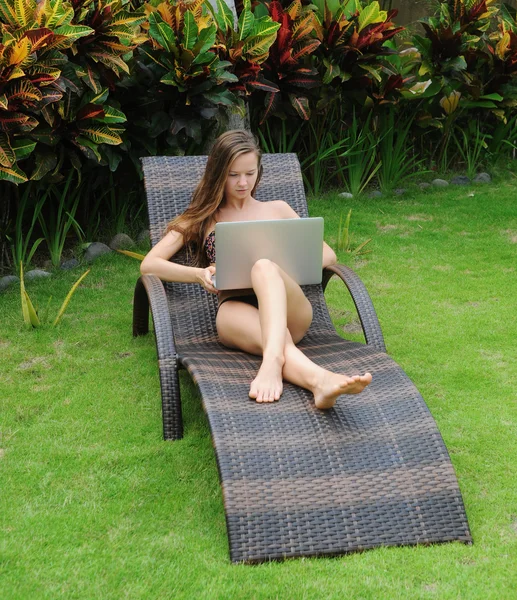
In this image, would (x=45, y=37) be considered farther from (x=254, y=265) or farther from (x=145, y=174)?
(x=254, y=265)

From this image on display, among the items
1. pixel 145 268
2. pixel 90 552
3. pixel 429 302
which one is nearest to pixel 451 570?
pixel 90 552

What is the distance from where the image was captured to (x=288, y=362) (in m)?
3.06

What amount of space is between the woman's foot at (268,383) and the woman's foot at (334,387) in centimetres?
14

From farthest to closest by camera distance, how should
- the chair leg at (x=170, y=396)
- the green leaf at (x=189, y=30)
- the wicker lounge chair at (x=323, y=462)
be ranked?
the green leaf at (x=189, y=30), the chair leg at (x=170, y=396), the wicker lounge chair at (x=323, y=462)

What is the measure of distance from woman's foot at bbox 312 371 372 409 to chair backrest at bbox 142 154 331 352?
0.93 metres

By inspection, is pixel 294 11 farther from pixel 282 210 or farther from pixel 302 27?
pixel 282 210

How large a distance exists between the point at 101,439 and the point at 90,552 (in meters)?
0.80

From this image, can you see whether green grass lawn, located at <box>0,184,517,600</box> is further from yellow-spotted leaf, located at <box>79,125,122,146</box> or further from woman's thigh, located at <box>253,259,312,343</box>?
yellow-spotted leaf, located at <box>79,125,122,146</box>

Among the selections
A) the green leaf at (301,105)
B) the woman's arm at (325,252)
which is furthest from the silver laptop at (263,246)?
the green leaf at (301,105)

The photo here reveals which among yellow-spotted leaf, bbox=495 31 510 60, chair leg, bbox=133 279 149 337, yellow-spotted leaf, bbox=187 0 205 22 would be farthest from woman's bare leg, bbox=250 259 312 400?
yellow-spotted leaf, bbox=495 31 510 60

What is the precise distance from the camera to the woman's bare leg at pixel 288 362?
9.15ft

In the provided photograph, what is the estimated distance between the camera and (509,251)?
18.5 feet

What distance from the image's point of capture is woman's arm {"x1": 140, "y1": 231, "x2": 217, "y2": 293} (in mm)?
3512

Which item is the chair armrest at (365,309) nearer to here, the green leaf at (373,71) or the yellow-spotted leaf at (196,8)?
the yellow-spotted leaf at (196,8)
